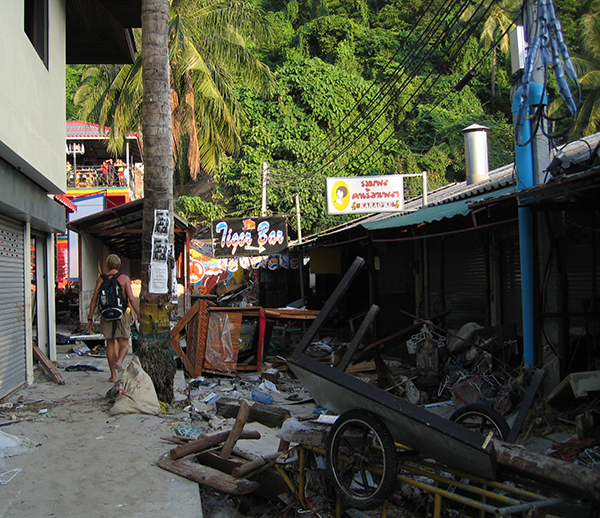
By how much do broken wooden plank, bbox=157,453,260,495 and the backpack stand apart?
344 centimetres

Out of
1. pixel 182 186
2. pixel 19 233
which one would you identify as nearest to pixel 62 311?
pixel 19 233

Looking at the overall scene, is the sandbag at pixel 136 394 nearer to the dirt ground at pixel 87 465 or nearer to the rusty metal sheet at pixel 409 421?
the dirt ground at pixel 87 465

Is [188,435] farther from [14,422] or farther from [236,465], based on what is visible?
[14,422]

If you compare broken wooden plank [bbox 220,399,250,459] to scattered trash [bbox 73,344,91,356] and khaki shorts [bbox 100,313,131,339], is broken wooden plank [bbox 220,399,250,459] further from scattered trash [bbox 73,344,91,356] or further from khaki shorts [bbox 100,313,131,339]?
scattered trash [bbox 73,344,91,356]

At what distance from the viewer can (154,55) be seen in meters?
6.56

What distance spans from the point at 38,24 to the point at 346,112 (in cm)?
2217

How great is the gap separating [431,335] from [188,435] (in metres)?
4.52

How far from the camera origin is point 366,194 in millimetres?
13484

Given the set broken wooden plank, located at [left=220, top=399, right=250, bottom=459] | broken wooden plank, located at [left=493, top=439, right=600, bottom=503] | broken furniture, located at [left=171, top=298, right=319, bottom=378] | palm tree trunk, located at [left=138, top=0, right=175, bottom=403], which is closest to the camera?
broken wooden plank, located at [left=493, top=439, right=600, bottom=503]

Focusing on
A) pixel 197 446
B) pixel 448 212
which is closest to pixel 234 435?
pixel 197 446

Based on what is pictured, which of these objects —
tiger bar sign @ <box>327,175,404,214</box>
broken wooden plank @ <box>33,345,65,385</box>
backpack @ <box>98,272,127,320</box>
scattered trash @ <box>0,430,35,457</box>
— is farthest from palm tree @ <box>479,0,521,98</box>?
scattered trash @ <box>0,430,35,457</box>

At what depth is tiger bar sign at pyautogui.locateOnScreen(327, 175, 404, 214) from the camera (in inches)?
529

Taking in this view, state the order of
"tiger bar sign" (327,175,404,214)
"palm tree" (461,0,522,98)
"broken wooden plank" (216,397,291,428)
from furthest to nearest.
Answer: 1. "palm tree" (461,0,522,98)
2. "tiger bar sign" (327,175,404,214)
3. "broken wooden plank" (216,397,291,428)

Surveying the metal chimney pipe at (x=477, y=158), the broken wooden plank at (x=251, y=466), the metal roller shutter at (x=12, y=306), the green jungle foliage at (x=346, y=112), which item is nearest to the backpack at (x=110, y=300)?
the metal roller shutter at (x=12, y=306)
